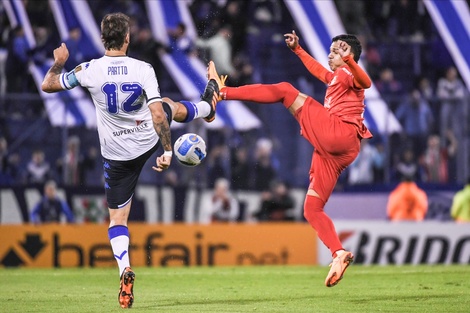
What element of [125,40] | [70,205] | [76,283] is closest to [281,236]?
[70,205]

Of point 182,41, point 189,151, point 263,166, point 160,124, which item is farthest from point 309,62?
point 182,41

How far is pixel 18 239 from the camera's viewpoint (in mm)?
16984

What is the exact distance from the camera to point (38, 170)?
18109mm

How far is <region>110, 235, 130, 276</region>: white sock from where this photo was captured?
379 inches

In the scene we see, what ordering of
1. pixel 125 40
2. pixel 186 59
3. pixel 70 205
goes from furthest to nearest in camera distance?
pixel 186 59 < pixel 70 205 < pixel 125 40

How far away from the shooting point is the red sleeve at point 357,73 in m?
9.80

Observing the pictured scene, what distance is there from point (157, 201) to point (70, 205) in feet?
5.11

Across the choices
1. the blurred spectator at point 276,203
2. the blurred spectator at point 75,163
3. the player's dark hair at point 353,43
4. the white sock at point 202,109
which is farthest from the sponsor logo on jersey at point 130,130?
the blurred spectator at point 276,203

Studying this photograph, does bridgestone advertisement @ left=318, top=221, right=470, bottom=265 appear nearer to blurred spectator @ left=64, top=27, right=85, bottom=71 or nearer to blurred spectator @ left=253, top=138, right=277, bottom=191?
blurred spectator @ left=253, top=138, right=277, bottom=191

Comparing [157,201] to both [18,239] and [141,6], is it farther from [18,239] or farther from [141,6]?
[141,6]

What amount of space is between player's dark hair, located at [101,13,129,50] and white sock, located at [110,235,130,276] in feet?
6.02

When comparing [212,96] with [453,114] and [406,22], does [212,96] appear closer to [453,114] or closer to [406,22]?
[453,114]

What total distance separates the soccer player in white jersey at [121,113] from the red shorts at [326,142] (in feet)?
4.42

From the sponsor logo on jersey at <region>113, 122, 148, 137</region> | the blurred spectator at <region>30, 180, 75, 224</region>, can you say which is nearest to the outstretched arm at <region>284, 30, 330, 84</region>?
the sponsor logo on jersey at <region>113, 122, 148, 137</region>
